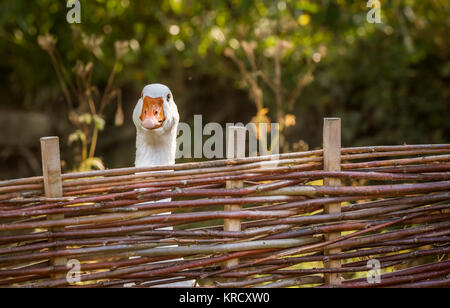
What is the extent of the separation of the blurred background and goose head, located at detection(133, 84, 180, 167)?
1771 millimetres

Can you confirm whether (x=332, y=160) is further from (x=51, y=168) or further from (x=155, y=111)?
(x=51, y=168)

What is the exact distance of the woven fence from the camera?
1513 millimetres

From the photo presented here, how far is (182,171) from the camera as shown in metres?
1.57

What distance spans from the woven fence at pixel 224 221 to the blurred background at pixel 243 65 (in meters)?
1.93

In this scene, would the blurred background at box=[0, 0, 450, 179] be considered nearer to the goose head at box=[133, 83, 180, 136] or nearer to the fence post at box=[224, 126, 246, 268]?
the goose head at box=[133, 83, 180, 136]

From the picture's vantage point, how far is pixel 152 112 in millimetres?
1729
